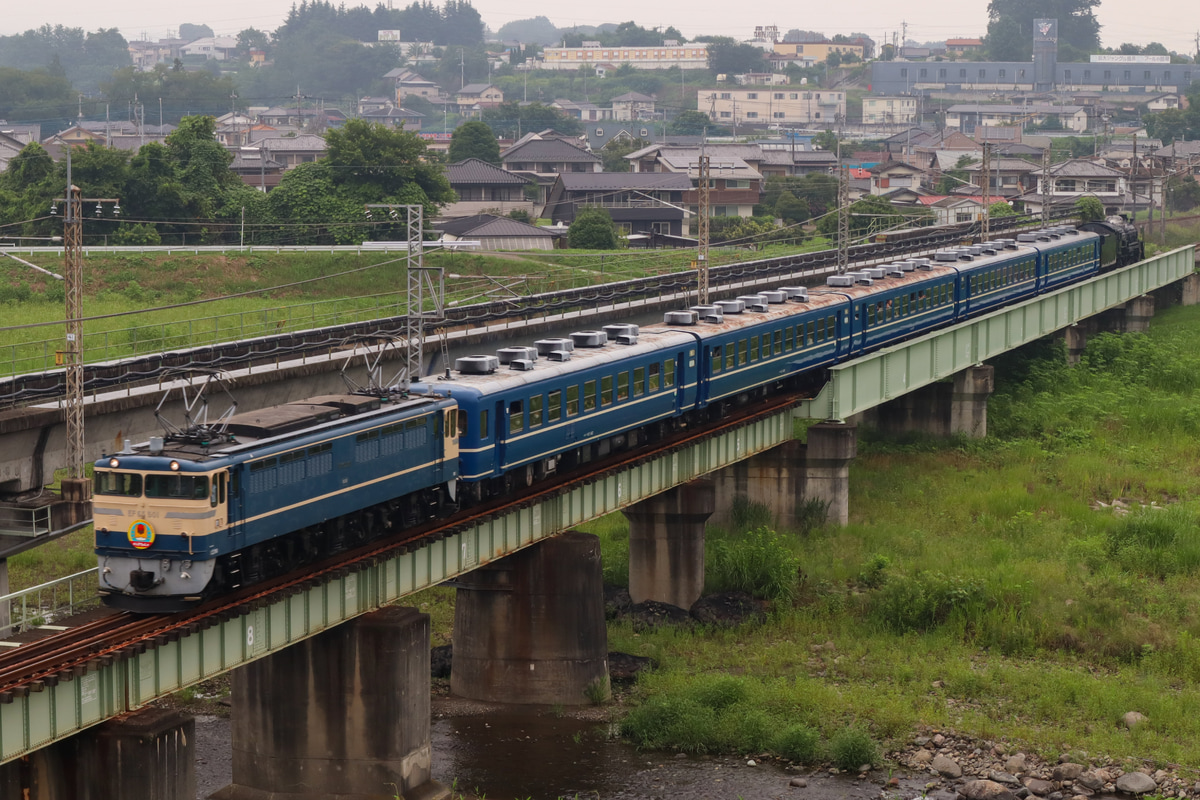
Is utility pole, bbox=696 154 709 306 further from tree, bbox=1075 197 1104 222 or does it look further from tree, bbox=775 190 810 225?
tree, bbox=775 190 810 225

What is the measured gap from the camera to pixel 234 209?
322 ft

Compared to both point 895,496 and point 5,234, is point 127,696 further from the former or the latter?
point 5,234

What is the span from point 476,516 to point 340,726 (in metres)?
5.03

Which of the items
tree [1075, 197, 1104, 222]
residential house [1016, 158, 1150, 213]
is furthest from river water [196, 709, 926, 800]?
→ residential house [1016, 158, 1150, 213]

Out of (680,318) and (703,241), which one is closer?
(680,318)

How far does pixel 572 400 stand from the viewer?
36.8m

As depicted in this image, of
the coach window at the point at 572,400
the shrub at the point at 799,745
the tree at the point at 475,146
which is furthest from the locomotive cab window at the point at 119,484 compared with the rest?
the tree at the point at 475,146

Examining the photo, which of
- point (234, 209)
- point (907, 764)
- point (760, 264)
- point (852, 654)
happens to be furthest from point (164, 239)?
point (907, 764)

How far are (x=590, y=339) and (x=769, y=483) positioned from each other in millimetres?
13012

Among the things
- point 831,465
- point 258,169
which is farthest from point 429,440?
point 258,169

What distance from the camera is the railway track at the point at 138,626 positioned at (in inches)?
892

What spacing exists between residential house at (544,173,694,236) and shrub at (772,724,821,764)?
88233 mm

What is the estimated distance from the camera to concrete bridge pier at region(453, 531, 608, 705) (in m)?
Answer: 39.0

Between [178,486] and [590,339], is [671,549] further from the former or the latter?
[178,486]
